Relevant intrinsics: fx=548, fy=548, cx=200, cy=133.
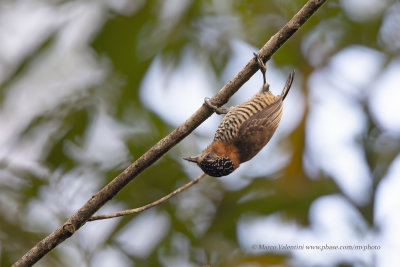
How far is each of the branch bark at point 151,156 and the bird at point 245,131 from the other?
82cm

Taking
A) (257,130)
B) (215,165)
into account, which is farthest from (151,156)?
(257,130)

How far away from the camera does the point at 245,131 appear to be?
12.0ft

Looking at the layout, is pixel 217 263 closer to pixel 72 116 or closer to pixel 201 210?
pixel 201 210

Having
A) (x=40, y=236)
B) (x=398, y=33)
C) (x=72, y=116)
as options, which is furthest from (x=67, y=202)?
(x=398, y=33)

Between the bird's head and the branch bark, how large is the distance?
77cm

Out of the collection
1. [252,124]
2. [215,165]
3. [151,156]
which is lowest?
[215,165]

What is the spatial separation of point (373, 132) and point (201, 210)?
1.92 metres

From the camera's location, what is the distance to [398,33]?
6125mm

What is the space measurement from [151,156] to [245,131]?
1201 mm

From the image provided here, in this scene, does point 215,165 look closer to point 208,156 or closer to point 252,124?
point 208,156

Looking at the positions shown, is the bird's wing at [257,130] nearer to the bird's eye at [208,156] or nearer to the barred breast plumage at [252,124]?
the barred breast plumage at [252,124]

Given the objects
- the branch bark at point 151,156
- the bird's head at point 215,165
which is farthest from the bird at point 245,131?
the branch bark at point 151,156

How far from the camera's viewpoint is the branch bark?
2.54 metres

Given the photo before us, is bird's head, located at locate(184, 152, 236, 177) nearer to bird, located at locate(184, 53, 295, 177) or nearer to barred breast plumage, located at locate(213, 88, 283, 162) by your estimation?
bird, located at locate(184, 53, 295, 177)
